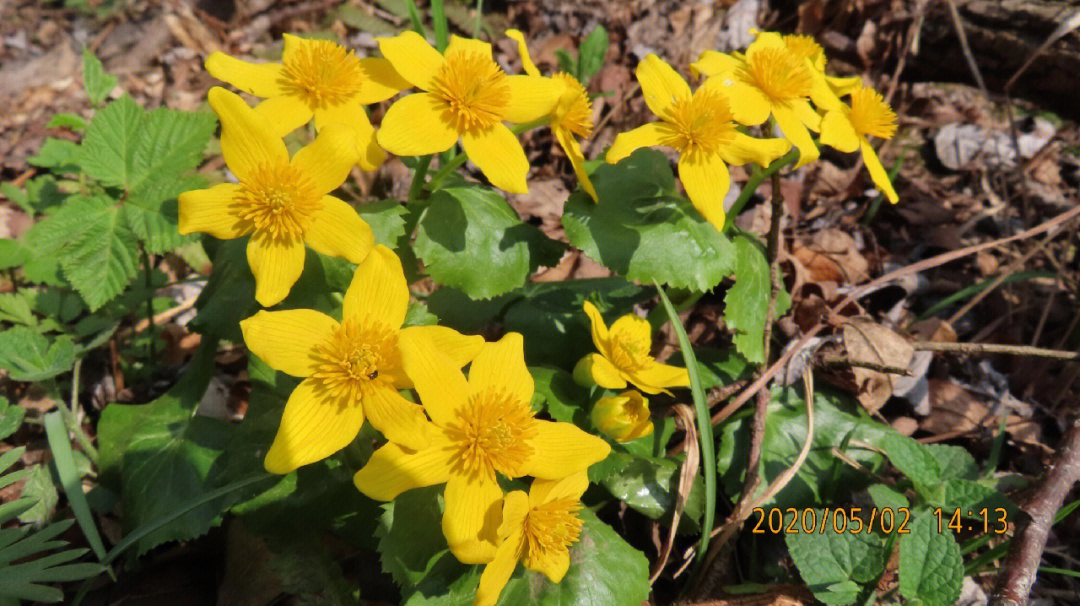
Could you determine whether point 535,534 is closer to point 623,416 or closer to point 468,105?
point 623,416

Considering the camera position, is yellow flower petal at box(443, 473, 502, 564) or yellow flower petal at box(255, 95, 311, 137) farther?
yellow flower petal at box(255, 95, 311, 137)

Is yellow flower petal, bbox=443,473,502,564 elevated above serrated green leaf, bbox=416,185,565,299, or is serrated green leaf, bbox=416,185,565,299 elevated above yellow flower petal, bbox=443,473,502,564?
serrated green leaf, bbox=416,185,565,299

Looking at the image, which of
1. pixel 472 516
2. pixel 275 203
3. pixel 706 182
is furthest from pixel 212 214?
pixel 706 182

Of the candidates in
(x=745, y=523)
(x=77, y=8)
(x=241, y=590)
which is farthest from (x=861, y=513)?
(x=77, y=8)

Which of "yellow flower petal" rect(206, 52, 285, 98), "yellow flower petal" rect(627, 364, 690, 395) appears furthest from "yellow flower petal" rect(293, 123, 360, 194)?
"yellow flower petal" rect(627, 364, 690, 395)

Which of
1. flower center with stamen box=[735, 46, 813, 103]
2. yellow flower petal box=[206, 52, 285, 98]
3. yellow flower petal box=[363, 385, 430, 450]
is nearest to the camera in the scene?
yellow flower petal box=[363, 385, 430, 450]

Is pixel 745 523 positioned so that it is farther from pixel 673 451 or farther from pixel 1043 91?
pixel 1043 91

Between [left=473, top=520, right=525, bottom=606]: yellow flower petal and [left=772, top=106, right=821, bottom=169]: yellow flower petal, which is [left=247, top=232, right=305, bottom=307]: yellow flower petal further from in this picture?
[left=772, top=106, right=821, bottom=169]: yellow flower petal
